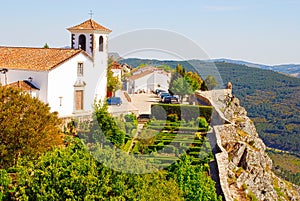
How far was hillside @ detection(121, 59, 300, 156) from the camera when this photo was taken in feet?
403

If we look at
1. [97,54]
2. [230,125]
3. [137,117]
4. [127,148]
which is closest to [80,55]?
[97,54]

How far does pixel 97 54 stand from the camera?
30.8 meters

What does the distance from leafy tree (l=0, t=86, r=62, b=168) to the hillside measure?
331 ft

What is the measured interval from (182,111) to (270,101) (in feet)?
392

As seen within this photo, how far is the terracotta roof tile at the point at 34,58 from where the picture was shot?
2742 centimetres

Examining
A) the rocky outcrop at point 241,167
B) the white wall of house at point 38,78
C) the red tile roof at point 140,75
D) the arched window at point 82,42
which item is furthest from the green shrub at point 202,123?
the red tile roof at point 140,75

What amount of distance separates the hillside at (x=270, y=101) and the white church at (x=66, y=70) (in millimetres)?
91079

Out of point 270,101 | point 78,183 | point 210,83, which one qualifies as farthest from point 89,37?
point 270,101

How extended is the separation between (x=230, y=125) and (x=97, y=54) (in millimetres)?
10385

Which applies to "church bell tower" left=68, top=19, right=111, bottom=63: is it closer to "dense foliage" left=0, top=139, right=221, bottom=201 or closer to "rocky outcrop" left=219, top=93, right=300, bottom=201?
"rocky outcrop" left=219, top=93, right=300, bottom=201

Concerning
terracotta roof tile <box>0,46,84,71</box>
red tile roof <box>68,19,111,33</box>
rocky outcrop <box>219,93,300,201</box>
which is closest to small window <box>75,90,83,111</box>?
terracotta roof tile <box>0,46,84,71</box>

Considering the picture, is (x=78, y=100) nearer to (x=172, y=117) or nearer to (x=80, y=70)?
(x=80, y=70)

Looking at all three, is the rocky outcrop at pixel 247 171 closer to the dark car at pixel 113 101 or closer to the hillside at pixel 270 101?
the dark car at pixel 113 101

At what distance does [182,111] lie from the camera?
32.7 m
